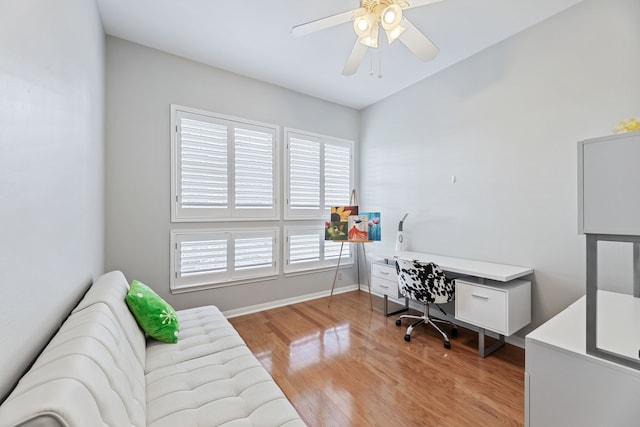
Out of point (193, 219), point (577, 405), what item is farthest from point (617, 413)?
point (193, 219)

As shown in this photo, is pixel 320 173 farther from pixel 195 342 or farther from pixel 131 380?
pixel 131 380

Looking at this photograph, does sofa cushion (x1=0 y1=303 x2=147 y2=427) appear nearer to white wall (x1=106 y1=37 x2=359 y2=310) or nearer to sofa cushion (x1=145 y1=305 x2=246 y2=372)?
sofa cushion (x1=145 y1=305 x2=246 y2=372)

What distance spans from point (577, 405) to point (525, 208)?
1829mm

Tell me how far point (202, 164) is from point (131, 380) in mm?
2332

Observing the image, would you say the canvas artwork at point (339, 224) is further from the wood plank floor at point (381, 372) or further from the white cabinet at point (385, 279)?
the wood plank floor at point (381, 372)

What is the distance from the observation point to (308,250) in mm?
3811

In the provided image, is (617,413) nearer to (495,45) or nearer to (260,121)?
(495,45)

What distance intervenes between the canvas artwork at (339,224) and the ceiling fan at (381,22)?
6.79ft

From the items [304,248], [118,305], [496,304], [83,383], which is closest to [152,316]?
[118,305]

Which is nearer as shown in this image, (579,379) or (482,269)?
(579,379)

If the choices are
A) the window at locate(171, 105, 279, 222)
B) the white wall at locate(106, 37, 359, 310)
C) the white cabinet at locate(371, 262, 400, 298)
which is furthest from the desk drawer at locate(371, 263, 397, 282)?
the white wall at locate(106, 37, 359, 310)

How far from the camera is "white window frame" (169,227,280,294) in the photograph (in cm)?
286

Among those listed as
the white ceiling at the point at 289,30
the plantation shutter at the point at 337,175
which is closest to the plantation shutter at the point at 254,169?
the white ceiling at the point at 289,30

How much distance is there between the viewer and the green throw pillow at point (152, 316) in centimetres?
170
